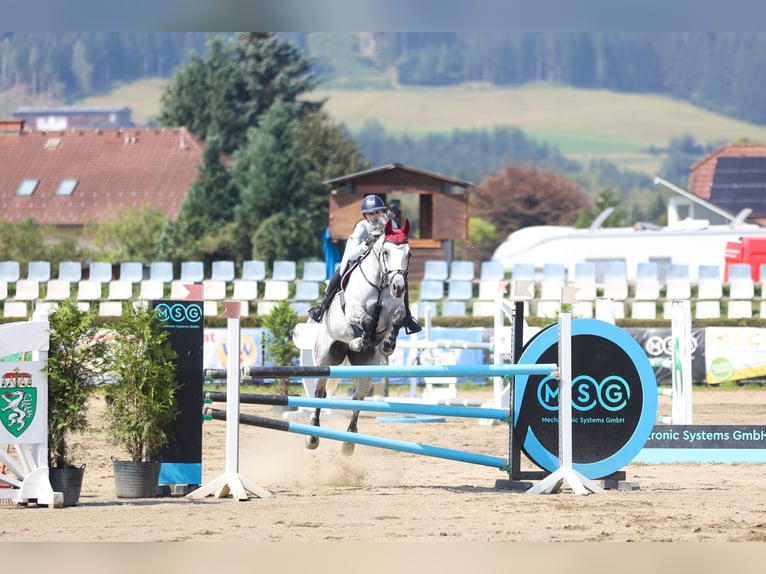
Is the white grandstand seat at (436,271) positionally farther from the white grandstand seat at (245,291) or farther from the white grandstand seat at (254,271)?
the white grandstand seat at (245,291)

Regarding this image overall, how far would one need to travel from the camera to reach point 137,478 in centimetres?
698

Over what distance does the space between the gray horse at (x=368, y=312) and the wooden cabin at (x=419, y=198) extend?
642 inches

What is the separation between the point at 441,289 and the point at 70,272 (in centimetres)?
744

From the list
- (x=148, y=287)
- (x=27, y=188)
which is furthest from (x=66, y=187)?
(x=148, y=287)

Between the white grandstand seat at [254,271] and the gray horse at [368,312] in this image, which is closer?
the gray horse at [368,312]

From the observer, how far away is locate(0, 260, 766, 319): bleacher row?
67.5ft

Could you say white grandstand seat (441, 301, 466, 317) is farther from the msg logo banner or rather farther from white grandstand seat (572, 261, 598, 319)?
the msg logo banner

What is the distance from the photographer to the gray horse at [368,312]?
7453 millimetres

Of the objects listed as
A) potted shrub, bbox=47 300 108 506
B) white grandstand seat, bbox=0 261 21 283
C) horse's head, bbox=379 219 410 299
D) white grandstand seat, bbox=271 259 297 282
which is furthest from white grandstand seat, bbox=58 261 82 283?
potted shrub, bbox=47 300 108 506

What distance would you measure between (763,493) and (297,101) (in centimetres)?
5574

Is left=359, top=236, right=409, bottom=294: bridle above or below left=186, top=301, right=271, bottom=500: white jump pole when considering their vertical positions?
above

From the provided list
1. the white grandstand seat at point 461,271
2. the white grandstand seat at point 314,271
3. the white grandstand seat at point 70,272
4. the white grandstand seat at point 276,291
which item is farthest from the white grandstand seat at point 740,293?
the white grandstand seat at point 70,272

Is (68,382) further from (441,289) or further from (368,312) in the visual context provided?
(441,289)

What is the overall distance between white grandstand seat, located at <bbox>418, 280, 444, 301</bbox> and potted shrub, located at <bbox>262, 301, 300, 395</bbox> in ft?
24.3
